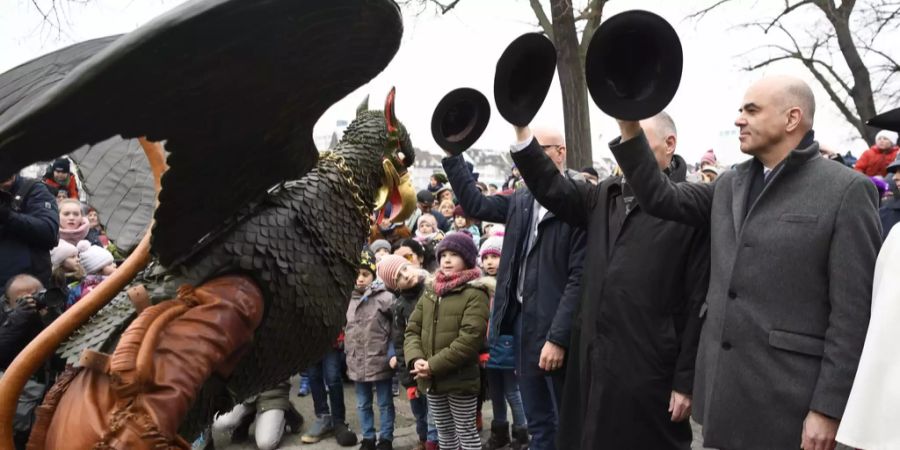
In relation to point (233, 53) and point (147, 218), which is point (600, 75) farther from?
point (147, 218)

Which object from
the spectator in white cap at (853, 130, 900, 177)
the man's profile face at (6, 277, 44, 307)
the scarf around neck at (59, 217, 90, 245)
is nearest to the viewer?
the man's profile face at (6, 277, 44, 307)

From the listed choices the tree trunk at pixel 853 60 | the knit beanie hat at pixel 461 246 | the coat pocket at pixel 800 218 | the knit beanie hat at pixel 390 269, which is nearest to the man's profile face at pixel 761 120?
the coat pocket at pixel 800 218

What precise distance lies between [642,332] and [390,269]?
106 inches

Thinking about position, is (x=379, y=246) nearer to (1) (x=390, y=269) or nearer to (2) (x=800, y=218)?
(1) (x=390, y=269)

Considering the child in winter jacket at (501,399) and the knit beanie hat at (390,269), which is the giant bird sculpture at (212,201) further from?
→ the knit beanie hat at (390,269)

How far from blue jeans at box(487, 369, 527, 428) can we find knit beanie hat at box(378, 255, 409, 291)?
3.35 ft

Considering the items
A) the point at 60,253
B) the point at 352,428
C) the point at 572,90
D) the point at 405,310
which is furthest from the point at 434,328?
the point at 572,90

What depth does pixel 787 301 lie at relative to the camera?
231cm

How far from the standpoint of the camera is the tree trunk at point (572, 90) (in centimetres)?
1098

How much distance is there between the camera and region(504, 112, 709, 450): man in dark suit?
278 cm

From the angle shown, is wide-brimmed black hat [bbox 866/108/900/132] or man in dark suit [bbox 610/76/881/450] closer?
man in dark suit [bbox 610/76/881/450]

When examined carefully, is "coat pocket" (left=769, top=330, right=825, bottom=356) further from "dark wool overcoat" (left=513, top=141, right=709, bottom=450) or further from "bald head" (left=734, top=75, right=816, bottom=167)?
"bald head" (left=734, top=75, right=816, bottom=167)

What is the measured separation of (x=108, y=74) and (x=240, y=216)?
2.97 ft


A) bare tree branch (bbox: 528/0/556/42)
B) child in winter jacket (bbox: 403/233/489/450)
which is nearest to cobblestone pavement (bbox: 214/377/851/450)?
child in winter jacket (bbox: 403/233/489/450)
